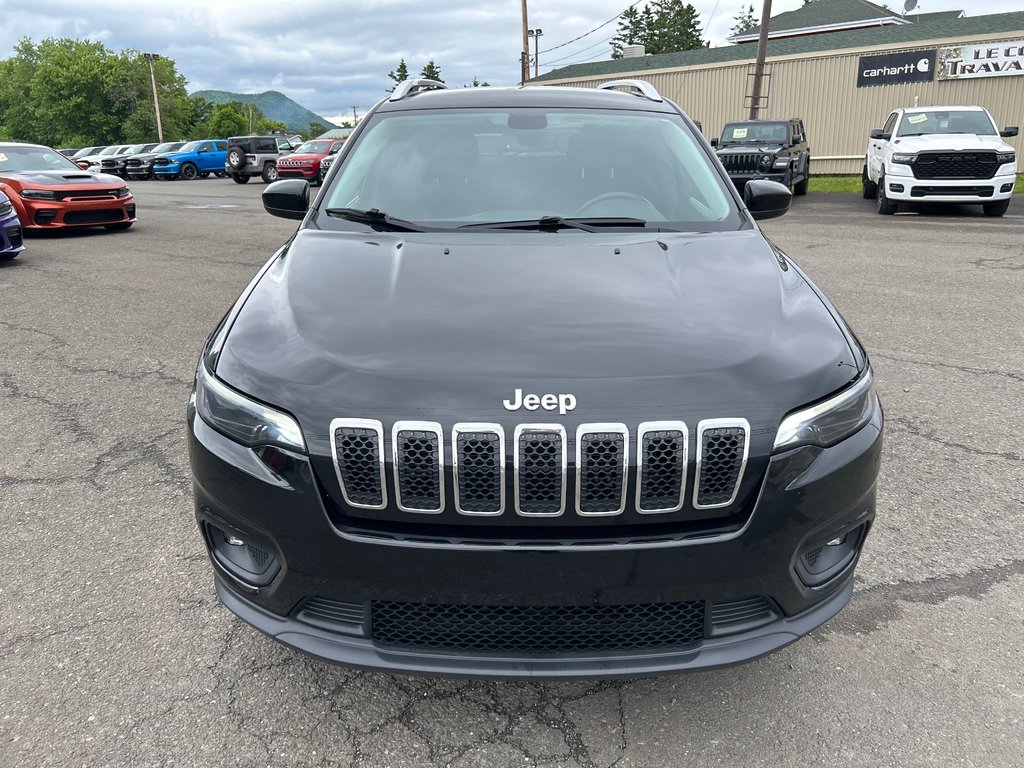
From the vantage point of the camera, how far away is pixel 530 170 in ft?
11.1

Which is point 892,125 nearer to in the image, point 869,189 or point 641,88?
point 869,189

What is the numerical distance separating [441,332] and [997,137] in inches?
622

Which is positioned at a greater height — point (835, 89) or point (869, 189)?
point (835, 89)

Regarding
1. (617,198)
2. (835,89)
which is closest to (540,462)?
(617,198)

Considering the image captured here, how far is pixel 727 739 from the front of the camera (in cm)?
215

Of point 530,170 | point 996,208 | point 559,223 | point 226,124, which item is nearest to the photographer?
point 559,223

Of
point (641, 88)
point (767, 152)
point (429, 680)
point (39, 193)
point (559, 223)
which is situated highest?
point (641, 88)

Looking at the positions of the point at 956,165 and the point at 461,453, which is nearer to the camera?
the point at 461,453

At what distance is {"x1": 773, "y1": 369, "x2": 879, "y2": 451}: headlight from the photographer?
1.94 meters

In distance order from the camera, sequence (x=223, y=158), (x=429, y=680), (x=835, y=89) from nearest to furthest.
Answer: (x=429, y=680) → (x=835, y=89) → (x=223, y=158)

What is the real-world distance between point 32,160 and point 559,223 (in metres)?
12.7

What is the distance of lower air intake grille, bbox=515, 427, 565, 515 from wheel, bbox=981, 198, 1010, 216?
50.2 ft

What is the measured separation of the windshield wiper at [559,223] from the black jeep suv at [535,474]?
69cm

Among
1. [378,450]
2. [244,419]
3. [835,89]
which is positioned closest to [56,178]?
[244,419]
